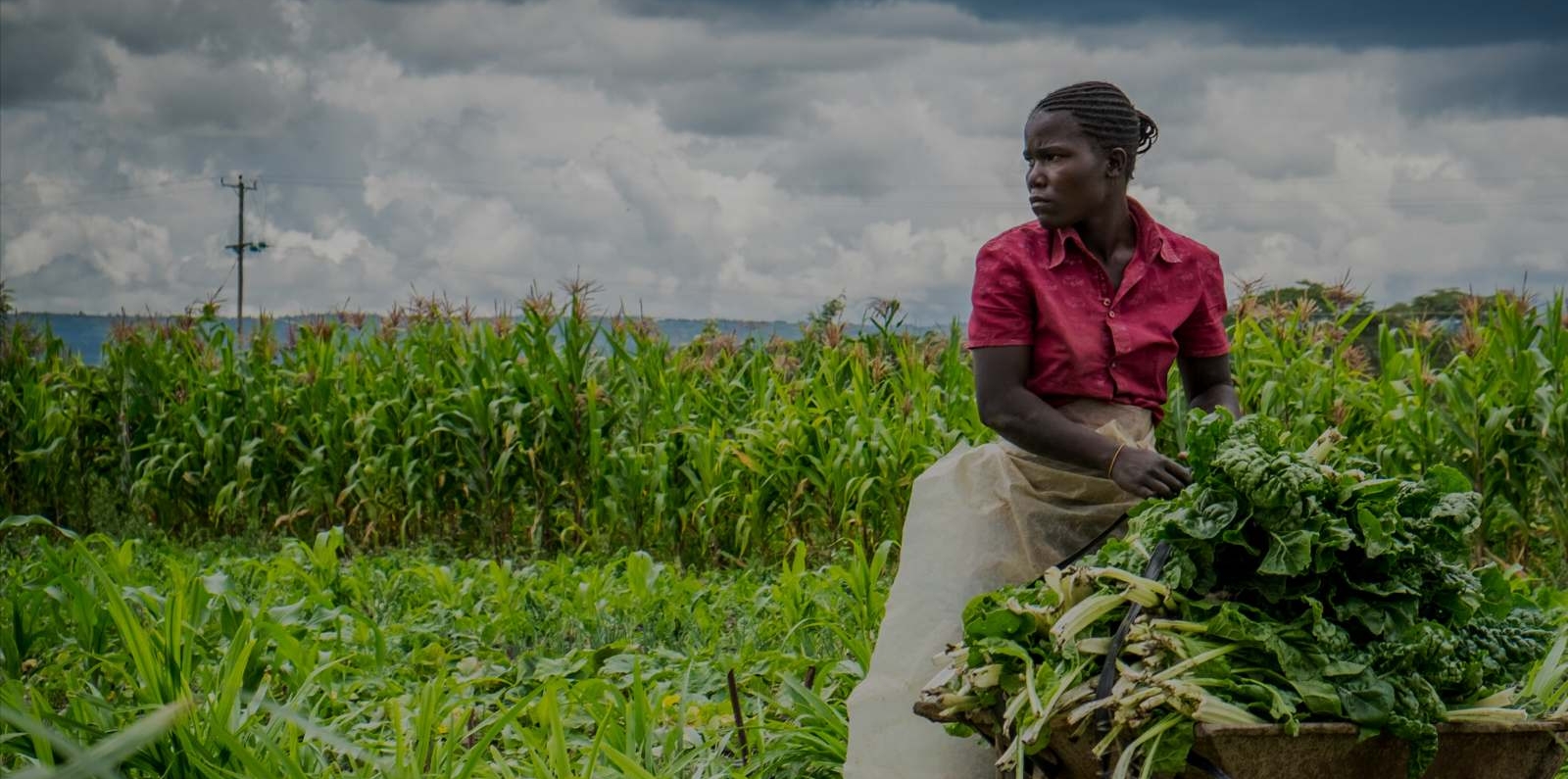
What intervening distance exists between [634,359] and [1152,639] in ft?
19.2

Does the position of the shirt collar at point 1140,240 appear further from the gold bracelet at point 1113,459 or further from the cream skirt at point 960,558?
the gold bracelet at point 1113,459

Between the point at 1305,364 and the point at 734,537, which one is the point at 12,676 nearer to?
the point at 734,537

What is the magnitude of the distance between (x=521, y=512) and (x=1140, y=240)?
555 cm

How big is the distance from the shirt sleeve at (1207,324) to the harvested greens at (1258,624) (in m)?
0.77

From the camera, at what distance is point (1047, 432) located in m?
2.57

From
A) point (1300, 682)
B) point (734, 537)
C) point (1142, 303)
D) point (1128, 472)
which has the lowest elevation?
point (734, 537)

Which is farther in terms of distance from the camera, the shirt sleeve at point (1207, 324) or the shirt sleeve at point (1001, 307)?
the shirt sleeve at point (1207, 324)

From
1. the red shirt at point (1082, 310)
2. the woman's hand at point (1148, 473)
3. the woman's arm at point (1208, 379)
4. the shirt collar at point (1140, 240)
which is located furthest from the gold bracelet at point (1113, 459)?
the woman's arm at point (1208, 379)

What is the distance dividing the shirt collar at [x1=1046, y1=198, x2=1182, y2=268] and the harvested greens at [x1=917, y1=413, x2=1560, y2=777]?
0.63 m

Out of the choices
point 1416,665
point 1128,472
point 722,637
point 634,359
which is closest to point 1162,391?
point 1128,472

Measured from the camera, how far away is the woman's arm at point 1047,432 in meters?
2.38

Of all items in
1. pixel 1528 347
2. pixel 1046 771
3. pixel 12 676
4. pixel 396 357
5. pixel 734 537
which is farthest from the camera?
pixel 396 357

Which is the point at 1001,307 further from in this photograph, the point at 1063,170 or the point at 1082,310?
the point at 1063,170

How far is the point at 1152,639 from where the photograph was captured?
6.53ft
